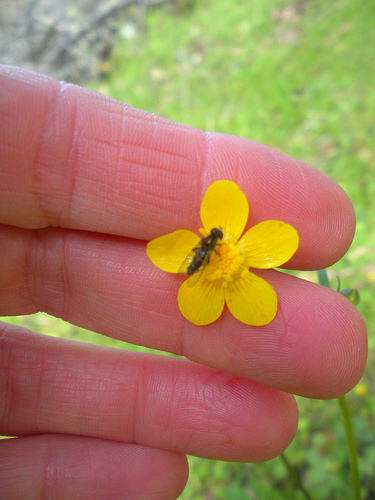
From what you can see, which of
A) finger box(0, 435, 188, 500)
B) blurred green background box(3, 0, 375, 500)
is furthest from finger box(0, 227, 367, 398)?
blurred green background box(3, 0, 375, 500)

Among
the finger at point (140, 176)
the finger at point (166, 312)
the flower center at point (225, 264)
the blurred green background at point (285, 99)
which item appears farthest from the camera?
the blurred green background at point (285, 99)

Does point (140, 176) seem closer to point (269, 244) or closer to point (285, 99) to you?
point (269, 244)

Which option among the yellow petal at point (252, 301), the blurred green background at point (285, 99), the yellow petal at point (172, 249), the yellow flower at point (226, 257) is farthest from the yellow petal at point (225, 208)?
the blurred green background at point (285, 99)

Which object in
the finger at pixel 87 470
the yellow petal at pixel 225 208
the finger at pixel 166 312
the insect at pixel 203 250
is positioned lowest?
the finger at pixel 87 470

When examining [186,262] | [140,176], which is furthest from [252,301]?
[140,176]

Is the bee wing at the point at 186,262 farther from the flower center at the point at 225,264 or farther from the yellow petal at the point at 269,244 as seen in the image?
the yellow petal at the point at 269,244

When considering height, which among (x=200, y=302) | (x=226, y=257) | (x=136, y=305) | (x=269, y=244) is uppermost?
(x=269, y=244)

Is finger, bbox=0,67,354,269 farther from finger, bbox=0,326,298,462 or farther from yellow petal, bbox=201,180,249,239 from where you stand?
finger, bbox=0,326,298,462
